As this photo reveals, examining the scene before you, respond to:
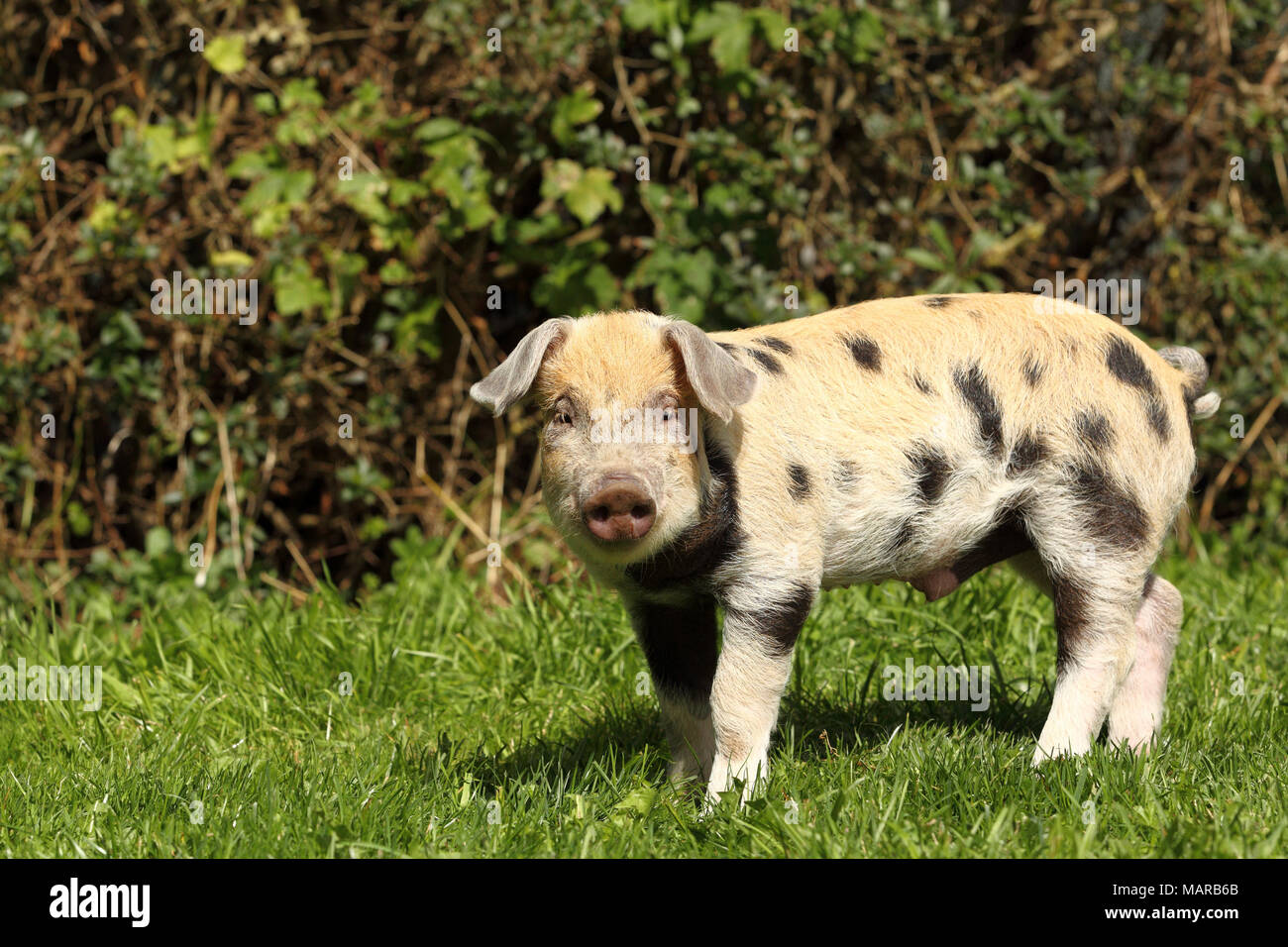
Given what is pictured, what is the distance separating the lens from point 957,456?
3.99m

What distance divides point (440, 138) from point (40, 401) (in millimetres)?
2452

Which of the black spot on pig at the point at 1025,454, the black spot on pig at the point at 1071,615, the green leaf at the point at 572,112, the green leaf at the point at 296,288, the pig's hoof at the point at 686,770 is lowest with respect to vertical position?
the pig's hoof at the point at 686,770

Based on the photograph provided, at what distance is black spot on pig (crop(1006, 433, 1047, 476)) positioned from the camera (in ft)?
13.2

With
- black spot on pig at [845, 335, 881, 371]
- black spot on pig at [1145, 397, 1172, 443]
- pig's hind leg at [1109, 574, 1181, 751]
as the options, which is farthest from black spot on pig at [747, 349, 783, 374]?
pig's hind leg at [1109, 574, 1181, 751]

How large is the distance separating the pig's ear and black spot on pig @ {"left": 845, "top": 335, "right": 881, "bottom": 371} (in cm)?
51

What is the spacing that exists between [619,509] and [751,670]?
665 mm

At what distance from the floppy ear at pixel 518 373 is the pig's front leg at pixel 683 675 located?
2.59ft

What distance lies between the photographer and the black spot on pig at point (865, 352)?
13.3 feet

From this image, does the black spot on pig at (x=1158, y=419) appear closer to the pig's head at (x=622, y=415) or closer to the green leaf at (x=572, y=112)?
the pig's head at (x=622, y=415)

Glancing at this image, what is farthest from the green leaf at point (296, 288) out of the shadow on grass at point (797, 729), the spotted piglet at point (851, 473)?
the spotted piglet at point (851, 473)

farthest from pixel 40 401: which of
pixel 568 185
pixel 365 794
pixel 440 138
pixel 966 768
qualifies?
pixel 966 768

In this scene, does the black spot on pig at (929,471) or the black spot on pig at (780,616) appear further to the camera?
the black spot on pig at (929,471)

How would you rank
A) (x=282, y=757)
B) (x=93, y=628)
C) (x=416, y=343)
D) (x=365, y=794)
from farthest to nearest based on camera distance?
1. (x=416, y=343)
2. (x=93, y=628)
3. (x=282, y=757)
4. (x=365, y=794)
